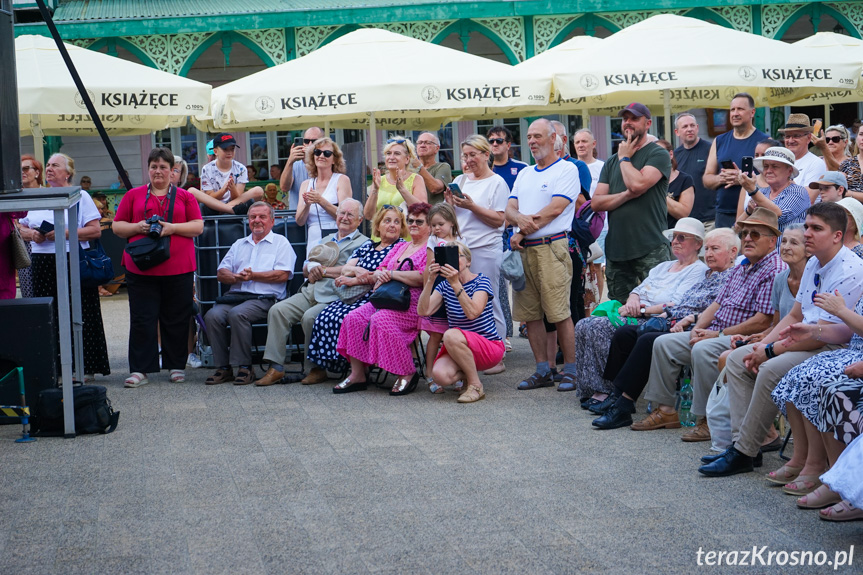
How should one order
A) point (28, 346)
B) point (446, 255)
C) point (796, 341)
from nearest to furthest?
point (796, 341) < point (28, 346) < point (446, 255)

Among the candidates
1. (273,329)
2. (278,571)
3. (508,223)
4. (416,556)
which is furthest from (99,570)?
(508,223)

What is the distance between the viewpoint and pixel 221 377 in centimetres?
895

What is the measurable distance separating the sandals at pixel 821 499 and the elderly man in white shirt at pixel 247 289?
5.15 m

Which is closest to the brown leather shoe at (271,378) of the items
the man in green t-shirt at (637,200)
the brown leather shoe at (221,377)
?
the brown leather shoe at (221,377)

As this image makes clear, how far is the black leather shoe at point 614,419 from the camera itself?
6.70 metres

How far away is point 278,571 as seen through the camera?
4.25 metres

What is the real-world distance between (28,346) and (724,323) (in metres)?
4.59

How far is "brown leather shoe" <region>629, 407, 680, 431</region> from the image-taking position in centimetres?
663

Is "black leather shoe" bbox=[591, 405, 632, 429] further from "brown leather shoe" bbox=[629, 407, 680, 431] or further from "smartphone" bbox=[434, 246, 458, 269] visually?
"smartphone" bbox=[434, 246, 458, 269]

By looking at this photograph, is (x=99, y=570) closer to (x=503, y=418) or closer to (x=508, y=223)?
(x=503, y=418)

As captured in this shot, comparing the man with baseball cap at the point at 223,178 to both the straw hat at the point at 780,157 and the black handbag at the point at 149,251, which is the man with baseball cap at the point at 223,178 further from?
the straw hat at the point at 780,157

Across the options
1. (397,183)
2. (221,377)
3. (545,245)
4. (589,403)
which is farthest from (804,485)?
(221,377)

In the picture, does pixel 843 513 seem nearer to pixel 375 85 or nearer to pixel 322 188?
pixel 322 188

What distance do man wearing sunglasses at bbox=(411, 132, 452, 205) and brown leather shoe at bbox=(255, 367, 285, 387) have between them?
2050 millimetres
